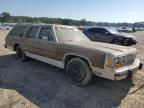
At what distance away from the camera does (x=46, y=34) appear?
6344mm

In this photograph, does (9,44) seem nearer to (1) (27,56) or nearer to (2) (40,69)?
(1) (27,56)

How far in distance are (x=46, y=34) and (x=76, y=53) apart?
5.76 ft

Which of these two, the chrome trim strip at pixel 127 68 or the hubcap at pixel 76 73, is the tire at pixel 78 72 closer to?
the hubcap at pixel 76 73

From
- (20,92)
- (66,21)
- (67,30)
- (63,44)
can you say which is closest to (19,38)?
(67,30)

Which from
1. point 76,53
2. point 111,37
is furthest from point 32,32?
point 111,37

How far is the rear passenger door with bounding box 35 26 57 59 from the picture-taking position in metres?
5.89

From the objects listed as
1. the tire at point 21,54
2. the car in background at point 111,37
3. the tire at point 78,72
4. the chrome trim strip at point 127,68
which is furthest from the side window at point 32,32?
the car in background at point 111,37

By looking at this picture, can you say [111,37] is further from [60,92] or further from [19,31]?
[60,92]

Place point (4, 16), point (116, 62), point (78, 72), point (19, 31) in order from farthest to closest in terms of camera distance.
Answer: point (4, 16) → point (19, 31) → point (78, 72) → point (116, 62)

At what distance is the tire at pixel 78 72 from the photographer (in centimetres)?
498

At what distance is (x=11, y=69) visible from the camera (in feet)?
22.4

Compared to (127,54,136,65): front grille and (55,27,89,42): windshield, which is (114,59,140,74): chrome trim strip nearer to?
(127,54,136,65): front grille

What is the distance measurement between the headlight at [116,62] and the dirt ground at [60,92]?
0.80 m

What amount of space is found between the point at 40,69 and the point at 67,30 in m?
1.82
